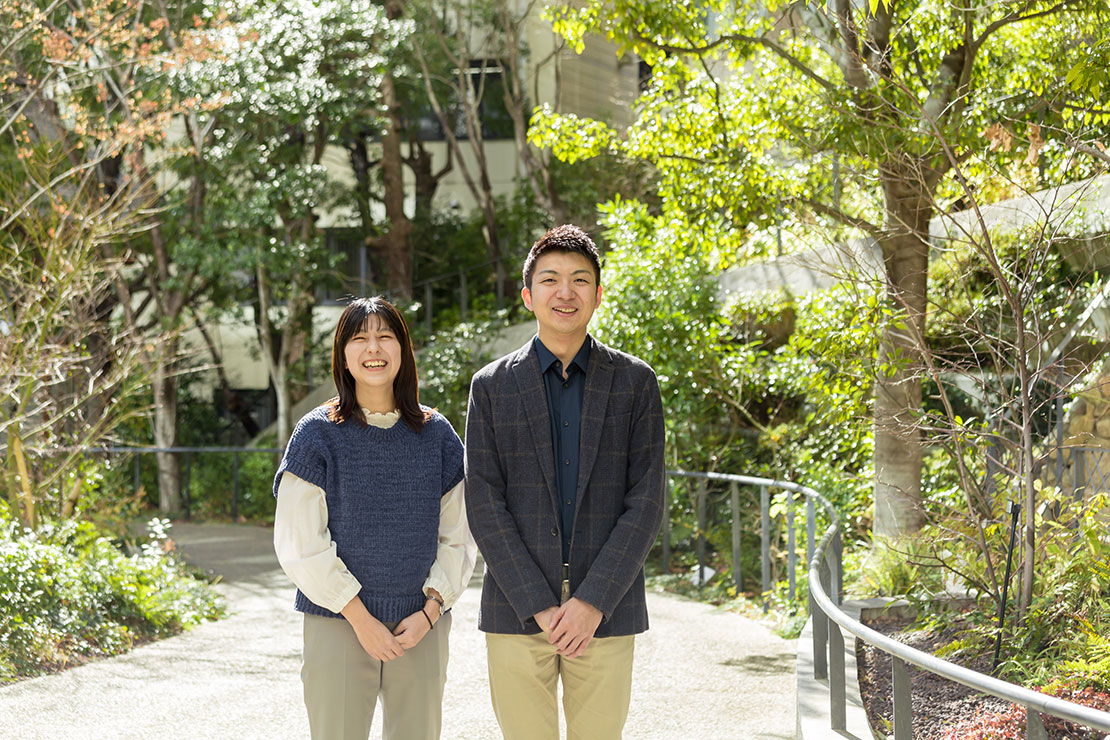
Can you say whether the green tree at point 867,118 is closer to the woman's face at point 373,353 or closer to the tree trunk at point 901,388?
the tree trunk at point 901,388

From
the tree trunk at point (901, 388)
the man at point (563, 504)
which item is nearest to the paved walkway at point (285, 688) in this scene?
the tree trunk at point (901, 388)

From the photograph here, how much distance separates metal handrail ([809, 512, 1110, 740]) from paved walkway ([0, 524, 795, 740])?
3.69ft

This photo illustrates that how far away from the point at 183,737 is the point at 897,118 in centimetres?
489

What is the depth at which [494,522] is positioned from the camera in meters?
3.17

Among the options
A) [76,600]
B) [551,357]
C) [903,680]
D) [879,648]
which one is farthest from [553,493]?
[76,600]

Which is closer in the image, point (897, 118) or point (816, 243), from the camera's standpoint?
point (897, 118)

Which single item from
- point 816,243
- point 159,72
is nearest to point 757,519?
point 816,243

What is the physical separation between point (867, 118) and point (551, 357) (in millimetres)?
3832

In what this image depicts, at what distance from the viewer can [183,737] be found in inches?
202

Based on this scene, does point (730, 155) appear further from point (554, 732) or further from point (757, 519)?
point (554, 732)

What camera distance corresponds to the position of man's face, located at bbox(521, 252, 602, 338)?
3.26m

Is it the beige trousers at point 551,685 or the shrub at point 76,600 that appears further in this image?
the shrub at point 76,600

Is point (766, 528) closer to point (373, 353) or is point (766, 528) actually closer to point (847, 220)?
point (847, 220)

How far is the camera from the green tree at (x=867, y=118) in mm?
6316
